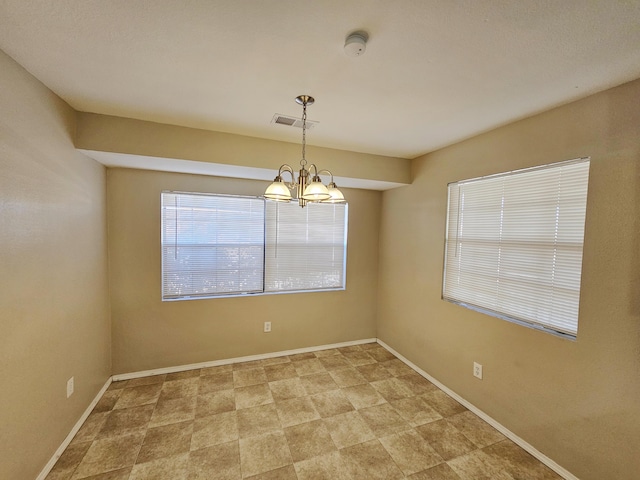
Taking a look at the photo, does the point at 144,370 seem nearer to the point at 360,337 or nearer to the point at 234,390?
the point at 234,390

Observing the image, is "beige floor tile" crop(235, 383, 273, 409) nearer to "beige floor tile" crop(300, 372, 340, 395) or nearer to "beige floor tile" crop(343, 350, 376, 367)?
"beige floor tile" crop(300, 372, 340, 395)

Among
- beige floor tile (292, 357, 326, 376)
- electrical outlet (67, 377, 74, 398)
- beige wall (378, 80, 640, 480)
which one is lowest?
beige floor tile (292, 357, 326, 376)

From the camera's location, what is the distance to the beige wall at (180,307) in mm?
2783

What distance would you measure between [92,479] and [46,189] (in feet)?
6.17

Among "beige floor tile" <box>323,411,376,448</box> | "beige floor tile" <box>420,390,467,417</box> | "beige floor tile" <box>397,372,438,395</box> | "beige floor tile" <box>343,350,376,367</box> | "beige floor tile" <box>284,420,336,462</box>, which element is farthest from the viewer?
"beige floor tile" <box>343,350,376,367</box>

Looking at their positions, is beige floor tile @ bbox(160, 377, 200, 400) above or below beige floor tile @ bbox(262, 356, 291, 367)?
above

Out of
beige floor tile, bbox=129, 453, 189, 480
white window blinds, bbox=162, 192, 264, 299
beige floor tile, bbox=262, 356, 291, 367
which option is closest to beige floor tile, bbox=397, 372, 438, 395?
beige floor tile, bbox=262, 356, 291, 367

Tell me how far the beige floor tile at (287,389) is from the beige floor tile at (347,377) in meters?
0.40

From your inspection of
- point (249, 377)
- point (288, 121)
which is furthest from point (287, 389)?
point (288, 121)

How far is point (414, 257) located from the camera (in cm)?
320

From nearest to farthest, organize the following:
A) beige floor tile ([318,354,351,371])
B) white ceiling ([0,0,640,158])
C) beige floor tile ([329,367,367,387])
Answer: white ceiling ([0,0,640,158]) → beige floor tile ([329,367,367,387]) → beige floor tile ([318,354,351,371])

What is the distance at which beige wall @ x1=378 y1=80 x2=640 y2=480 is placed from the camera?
1522 mm

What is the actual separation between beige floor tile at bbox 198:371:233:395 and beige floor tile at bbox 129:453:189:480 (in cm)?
77

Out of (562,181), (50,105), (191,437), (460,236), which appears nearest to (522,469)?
(460,236)
